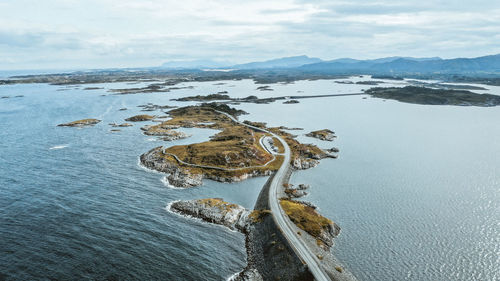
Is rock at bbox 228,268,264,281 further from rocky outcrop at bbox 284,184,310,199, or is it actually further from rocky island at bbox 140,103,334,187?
rocky island at bbox 140,103,334,187

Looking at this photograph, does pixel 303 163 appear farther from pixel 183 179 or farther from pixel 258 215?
pixel 258 215

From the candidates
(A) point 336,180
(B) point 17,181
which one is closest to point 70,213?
(B) point 17,181

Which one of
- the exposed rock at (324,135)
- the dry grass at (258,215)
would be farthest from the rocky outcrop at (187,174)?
the exposed rock at (324,135)

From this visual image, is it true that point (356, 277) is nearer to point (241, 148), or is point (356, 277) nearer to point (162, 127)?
point (241, 148)

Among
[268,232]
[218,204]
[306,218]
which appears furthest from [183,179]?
[306,218]

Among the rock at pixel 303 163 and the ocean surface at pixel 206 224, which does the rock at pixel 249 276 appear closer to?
the ocean surface at pixel 206 224

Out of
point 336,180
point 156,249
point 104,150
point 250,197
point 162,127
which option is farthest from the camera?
point 162,127
